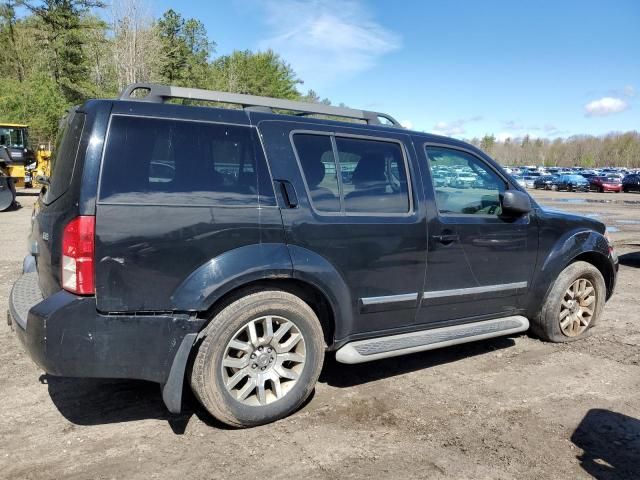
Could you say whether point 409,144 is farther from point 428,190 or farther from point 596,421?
point 596,421

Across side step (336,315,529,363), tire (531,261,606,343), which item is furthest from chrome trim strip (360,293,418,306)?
tire (531,261,606,343)

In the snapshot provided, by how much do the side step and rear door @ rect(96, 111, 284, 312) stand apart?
0.98 m

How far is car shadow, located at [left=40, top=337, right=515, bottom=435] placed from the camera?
11.8 feet

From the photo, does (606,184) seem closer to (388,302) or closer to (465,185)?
(465,185)

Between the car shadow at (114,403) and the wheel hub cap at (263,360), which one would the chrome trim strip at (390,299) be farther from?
the car shadow at (114,403)

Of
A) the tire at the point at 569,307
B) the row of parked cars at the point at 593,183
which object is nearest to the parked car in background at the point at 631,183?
the row of parked cars at the point at 593,183

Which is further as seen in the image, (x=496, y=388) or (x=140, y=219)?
(x=496, y=388)

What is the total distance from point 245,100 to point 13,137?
21946mm

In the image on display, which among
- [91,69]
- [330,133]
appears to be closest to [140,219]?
[330,133]

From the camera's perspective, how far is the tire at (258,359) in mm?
3262

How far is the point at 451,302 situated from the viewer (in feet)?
14.1

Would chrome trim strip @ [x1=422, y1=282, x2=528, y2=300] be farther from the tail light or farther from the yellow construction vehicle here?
the yellow construction vehicle

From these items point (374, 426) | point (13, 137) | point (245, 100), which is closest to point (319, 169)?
point (245, 100)

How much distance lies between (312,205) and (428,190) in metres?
1.04
